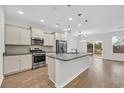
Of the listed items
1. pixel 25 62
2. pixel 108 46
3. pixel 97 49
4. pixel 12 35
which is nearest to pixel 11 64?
pixel 25 62

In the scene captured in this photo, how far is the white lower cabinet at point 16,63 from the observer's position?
3.35m

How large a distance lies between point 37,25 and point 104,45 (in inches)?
276

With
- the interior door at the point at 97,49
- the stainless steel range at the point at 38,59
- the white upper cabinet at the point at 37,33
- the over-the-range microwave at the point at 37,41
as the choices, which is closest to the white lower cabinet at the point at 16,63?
the stainless steel range at the point at 38,59

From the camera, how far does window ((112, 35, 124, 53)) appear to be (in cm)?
736

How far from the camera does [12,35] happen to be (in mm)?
3855

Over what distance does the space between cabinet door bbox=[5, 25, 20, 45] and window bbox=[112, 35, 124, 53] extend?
8.19 metres

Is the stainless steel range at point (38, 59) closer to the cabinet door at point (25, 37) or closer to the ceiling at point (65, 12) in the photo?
the cabinet door at point (25, 37)

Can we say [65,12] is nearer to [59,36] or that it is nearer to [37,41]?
[37,41]

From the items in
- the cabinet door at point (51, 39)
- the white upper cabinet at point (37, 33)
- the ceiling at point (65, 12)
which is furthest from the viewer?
the cabinet door at point (51, 39)

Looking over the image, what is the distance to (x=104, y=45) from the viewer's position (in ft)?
28.3

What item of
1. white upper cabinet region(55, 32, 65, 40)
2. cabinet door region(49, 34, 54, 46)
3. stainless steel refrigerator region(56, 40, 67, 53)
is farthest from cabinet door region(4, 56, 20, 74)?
white upper cabinet region(55, 32, 65, 40)
